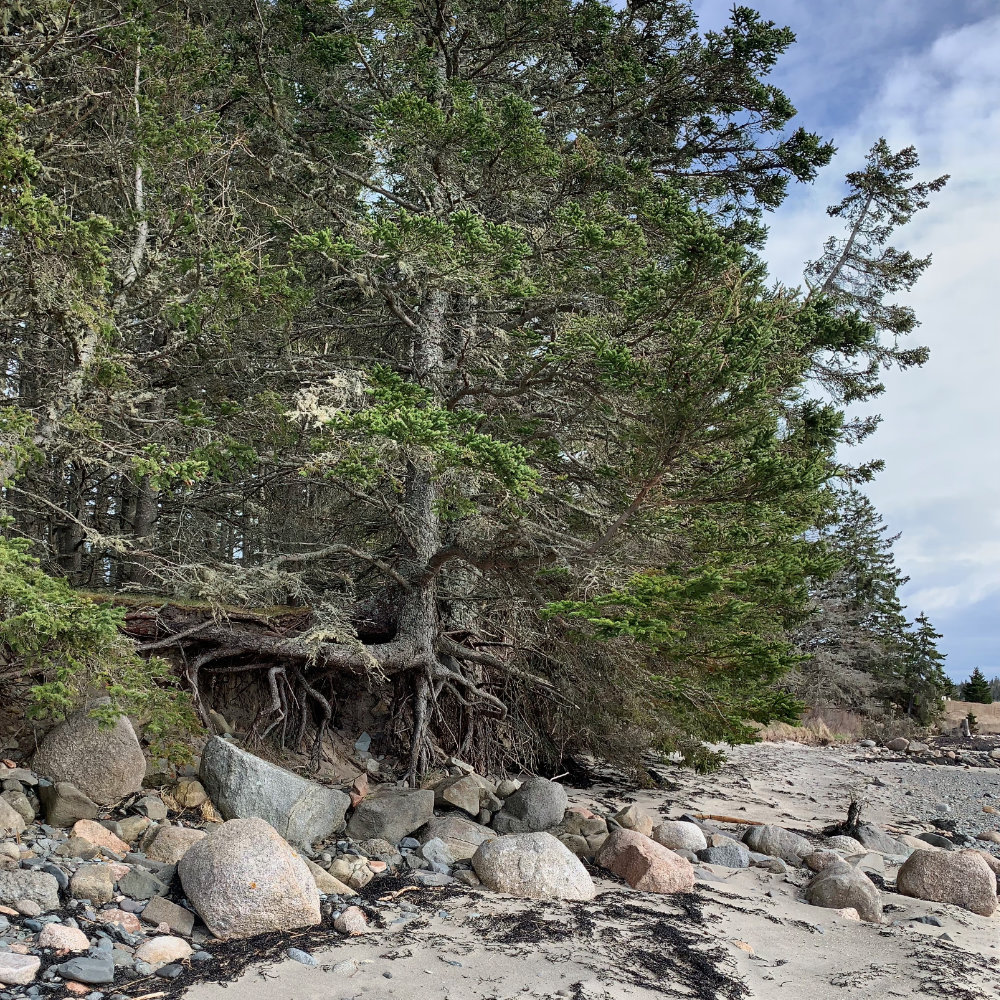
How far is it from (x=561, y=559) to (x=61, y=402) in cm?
459

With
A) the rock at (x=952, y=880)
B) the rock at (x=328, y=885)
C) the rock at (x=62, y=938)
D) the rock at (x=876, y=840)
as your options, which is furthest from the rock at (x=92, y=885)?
the rock at (x=876, y=840)

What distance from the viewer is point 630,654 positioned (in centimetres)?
898

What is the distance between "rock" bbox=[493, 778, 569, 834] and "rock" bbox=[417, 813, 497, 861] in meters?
0.46

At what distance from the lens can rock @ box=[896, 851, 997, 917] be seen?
751 centimetres

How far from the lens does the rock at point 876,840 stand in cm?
993

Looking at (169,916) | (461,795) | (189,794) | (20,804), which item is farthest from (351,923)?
(461,795)

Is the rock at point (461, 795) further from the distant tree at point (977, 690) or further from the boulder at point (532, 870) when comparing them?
the distant tree at point (977, 690)

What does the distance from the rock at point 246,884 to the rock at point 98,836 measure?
80 cm

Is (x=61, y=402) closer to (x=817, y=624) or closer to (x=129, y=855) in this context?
(x=129, y=855)

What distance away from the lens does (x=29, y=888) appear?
5.14 meters

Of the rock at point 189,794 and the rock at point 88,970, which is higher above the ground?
the rock at point 189,794

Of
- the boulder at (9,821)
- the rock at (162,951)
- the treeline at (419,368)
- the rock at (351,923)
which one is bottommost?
the rock at (162,951)

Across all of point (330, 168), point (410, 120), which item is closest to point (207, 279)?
point (410, 120)

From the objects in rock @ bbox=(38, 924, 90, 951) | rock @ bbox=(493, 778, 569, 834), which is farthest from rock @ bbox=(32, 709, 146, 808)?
rock @ bbox=(493, 778, 569, 834)
